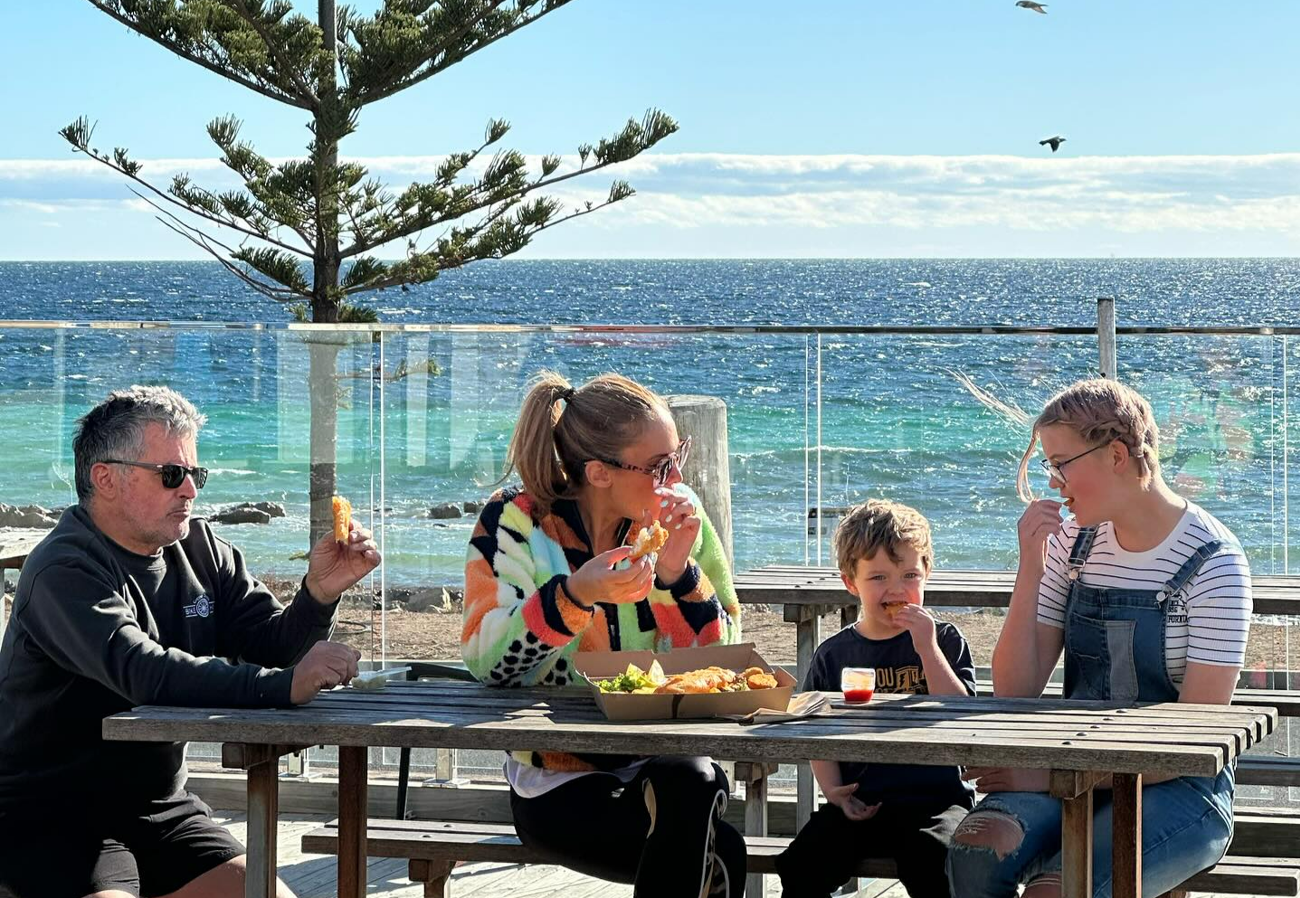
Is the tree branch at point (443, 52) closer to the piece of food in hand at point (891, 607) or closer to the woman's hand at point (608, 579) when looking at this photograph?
the piece of food in hand at point (891, 607)

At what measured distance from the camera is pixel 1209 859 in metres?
2.90

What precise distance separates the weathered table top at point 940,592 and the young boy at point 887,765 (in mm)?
673

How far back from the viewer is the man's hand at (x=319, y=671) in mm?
2734

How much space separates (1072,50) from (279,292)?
63.6 metres

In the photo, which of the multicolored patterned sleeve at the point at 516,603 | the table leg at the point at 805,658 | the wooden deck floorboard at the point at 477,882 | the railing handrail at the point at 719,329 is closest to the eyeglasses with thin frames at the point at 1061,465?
the multicolored patterned sleeve at the point at 516,603

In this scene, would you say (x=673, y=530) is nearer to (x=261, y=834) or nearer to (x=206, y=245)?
(x=261, y=834)

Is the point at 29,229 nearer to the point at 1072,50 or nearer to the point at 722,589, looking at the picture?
the point at 1072,50

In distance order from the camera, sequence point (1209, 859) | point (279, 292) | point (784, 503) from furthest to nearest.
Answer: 1. point (279, 292)
2. point (784, 503)
3. point (1209, 859)

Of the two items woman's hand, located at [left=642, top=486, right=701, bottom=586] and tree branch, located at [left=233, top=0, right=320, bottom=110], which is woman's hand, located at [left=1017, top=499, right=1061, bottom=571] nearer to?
woman's hand, located at [left=642, top=486, right=701, bottom=586]

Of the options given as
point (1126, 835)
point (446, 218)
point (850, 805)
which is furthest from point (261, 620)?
point (446, 218)

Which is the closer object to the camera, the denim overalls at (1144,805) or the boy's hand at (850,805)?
the denim overalls at (1144,805)

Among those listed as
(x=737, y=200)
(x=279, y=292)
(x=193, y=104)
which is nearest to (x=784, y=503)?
(x=279, y=292)

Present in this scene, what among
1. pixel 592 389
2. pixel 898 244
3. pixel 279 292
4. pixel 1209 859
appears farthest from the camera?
pixel 898 244

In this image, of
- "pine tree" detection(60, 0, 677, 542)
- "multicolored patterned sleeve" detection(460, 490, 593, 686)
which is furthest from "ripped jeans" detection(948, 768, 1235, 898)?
"pine tree" detection(60, 0, 677, 542)
